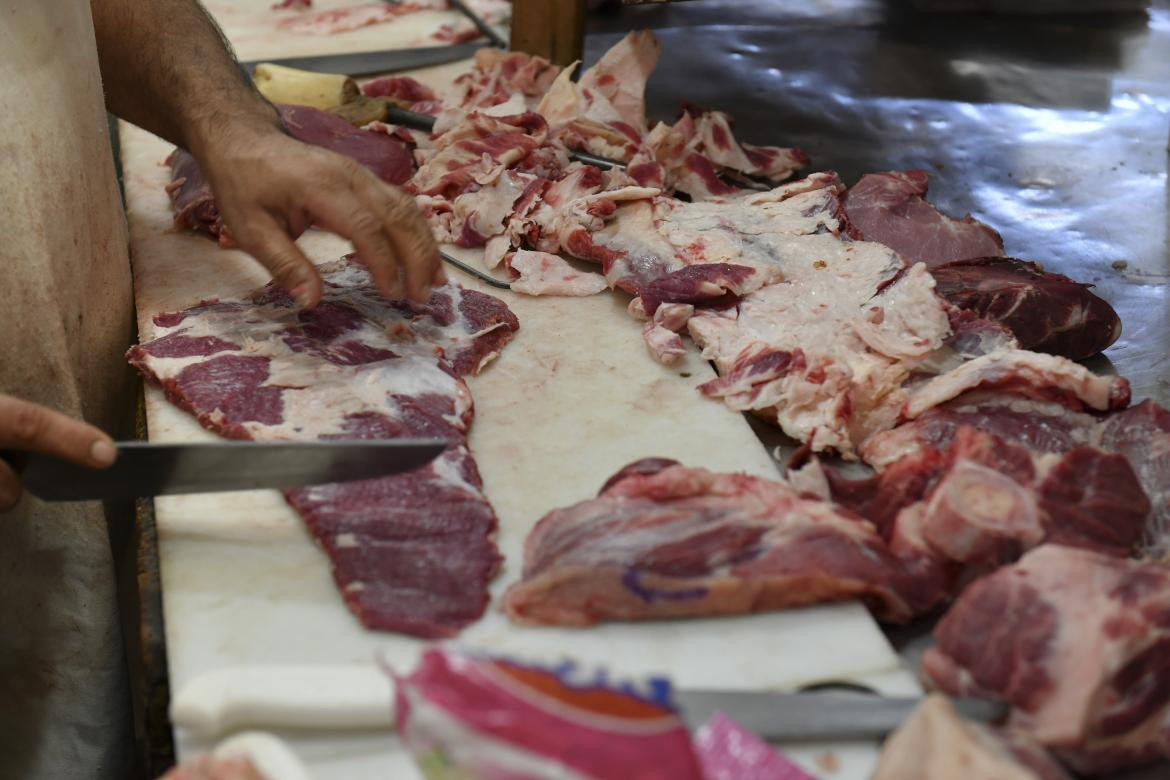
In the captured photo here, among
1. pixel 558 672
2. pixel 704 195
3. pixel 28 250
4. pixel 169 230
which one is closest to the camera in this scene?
pixel 558 672

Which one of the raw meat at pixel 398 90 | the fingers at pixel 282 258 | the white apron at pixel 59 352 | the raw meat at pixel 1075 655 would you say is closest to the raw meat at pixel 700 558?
the raw meat at pixel 1075 655

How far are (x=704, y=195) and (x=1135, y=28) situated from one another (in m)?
2.75

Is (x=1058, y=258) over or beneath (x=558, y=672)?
beneath

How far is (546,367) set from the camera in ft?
8.35

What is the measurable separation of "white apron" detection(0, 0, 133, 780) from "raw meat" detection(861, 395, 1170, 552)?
1.65 meters

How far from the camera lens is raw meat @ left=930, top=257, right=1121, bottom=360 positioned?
263 centimetres

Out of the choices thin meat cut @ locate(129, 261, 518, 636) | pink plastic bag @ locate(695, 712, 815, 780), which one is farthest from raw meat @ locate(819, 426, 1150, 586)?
thin meat cut @ locate(129, 261, 518, 636)

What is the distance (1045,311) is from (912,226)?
1.86ft

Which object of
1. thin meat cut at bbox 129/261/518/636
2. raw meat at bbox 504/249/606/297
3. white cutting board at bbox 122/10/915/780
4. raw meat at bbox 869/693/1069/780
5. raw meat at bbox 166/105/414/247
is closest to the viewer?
raw meat at bbox 869/693/1069/780

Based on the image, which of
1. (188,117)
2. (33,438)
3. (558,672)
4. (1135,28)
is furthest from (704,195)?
(1135,28)

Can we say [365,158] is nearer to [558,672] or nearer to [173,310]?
[173,310]

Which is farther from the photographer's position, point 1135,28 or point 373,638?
point 1135,28

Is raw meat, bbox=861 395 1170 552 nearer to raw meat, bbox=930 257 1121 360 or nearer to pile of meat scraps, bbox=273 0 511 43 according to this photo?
raw meat, bbox=930 257 1121 360

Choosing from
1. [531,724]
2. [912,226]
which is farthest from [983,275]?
[531,724]
